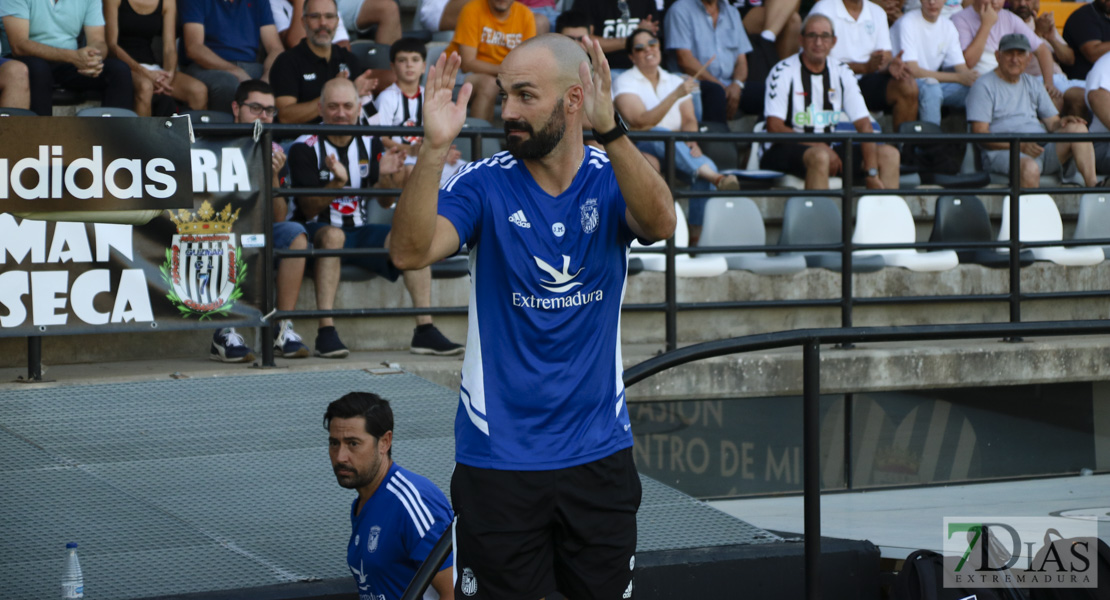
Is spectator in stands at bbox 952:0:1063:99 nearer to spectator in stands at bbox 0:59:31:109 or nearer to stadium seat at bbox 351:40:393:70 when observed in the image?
stadium seat at bbox 351:40:393:70

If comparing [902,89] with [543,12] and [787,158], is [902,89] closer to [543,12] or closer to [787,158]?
[787,158]

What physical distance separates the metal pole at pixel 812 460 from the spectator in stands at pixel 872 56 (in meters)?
7.21

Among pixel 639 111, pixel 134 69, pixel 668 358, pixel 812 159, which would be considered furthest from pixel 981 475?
pixel 134 69

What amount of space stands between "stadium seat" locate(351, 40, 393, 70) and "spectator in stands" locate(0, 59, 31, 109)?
2.85m

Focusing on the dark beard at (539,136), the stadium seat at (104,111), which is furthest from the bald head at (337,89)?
the dark beard at (539,136)

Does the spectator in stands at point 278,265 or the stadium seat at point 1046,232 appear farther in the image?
the stadium seat at point 1046,232

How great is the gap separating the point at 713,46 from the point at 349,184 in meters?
4.06

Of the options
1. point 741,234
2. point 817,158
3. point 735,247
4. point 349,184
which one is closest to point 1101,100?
point 817,158

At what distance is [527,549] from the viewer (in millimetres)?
3006

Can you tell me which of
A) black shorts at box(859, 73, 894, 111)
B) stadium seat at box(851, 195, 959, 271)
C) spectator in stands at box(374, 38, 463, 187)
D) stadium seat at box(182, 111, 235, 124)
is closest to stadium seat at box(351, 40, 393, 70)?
spectator in stands at box(374, 38, 463, 187)

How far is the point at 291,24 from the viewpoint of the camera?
949 cm

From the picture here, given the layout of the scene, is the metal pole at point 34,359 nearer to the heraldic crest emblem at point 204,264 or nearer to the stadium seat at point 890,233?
the heraldic crest emblem at point 204,264

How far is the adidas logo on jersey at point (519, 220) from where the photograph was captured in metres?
3.04

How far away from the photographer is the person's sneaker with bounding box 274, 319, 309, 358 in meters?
7.42
